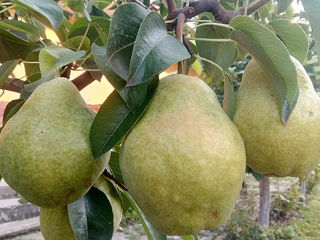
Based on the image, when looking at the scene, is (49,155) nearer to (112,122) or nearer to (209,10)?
(112,122)

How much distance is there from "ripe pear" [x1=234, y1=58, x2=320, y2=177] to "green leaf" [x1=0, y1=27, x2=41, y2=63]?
1.79ft

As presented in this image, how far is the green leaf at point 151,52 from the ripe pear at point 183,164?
7cm

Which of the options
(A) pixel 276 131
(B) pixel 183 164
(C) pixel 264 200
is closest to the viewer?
(B) pixel 183 164

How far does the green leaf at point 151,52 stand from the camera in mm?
506

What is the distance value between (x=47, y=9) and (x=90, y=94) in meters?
2.47

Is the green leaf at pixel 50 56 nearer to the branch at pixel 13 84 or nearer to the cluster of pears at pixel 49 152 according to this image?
the cluster of pears at pixel 49 152

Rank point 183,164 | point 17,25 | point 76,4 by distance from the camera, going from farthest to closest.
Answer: point 76,4
point 17,25
point 183,164

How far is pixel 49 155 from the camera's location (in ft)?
1.96

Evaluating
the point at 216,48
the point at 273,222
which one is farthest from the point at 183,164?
the point at 273,222

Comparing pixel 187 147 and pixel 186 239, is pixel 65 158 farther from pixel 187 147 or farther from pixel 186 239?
pixel 186 239

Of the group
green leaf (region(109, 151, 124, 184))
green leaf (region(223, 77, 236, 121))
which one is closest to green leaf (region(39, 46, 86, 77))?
green leaf (region(223, 77, 236, 121))

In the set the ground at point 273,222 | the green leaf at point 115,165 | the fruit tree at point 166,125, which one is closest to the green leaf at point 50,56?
the fruit tree at point 166,125

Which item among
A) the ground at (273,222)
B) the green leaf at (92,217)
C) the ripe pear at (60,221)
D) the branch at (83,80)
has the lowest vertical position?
the ground at (273,222)

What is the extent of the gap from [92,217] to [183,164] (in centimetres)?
37
